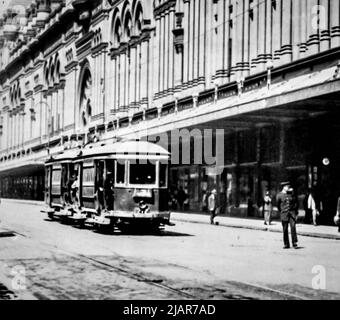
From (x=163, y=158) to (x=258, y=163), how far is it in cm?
1344

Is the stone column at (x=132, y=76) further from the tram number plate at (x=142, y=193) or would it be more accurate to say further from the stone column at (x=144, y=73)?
the tram number plate at (x=142, y=193)

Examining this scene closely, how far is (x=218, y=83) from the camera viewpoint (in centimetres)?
3941

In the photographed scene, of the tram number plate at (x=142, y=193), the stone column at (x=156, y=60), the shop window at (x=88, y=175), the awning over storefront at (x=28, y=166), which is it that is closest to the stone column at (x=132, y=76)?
the stone column at (x=156, y=60)

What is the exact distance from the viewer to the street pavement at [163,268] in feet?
34.3

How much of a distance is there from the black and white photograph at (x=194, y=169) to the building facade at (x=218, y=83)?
111 mm

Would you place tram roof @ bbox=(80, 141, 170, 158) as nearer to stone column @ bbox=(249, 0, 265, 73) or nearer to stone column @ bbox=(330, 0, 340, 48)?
stone column @ bbox=(330, 0, 340, 48)

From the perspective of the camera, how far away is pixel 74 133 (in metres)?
74.8

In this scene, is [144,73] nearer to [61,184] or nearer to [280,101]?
[61,184]

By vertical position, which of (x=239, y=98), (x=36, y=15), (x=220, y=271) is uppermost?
(x=36, y=15)

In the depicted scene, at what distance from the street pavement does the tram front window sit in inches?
83.8

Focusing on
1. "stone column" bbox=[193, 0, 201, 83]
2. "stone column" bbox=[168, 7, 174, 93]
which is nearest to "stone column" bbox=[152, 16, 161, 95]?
"stone column" bbox=[168, 7, 174, 93]

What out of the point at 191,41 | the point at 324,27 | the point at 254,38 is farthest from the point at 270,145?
the point at 191,41

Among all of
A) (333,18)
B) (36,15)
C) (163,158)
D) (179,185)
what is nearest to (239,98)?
(333,18)
